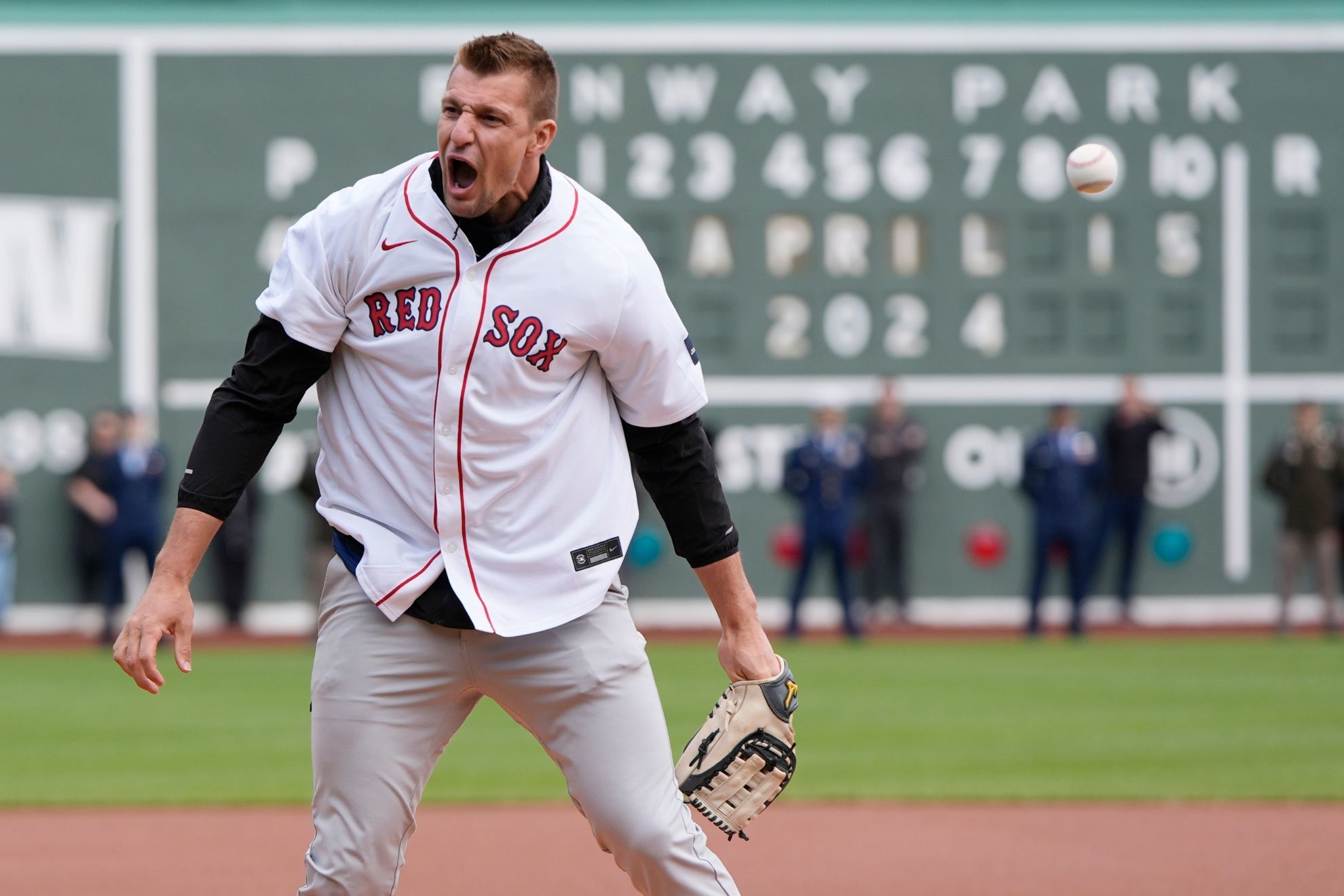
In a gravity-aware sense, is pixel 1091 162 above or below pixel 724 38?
below

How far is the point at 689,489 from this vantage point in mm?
3625

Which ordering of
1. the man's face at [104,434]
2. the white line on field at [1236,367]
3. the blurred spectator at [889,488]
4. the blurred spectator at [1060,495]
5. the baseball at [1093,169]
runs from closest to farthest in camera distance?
the baseball at [1093,169]
the blurred spectator at [1060,495]
the man's face at [104,434]
the blurred spectator at [889,488]
the white line on field at [1236,367]

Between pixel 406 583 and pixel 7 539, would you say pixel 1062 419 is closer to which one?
pixel 7 539

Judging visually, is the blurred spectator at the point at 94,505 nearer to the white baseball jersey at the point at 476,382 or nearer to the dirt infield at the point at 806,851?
the dirt infield at the point at 806,851

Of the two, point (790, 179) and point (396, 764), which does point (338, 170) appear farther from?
point (396, 764)

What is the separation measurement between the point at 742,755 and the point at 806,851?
313 centimetres

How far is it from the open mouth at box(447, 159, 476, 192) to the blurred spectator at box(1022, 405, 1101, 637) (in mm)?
11678

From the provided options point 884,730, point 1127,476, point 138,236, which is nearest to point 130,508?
point 138,236

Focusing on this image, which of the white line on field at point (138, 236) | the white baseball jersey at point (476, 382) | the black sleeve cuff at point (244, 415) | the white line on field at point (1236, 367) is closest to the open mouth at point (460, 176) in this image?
the white baseball jersey at point (476, 382)

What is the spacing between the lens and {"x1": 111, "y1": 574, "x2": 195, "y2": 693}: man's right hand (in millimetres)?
3309

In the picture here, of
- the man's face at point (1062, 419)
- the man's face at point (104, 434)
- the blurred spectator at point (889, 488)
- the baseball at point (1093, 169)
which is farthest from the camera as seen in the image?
the blurred spectator at point (889, 488)

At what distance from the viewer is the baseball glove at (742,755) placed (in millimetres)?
3617

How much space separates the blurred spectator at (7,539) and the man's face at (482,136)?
12778 mm

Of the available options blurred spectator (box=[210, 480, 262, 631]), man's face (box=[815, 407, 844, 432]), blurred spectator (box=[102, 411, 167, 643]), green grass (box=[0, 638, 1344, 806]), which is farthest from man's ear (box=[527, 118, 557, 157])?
blurred spectator (box=[210, 480, 262, 631])
